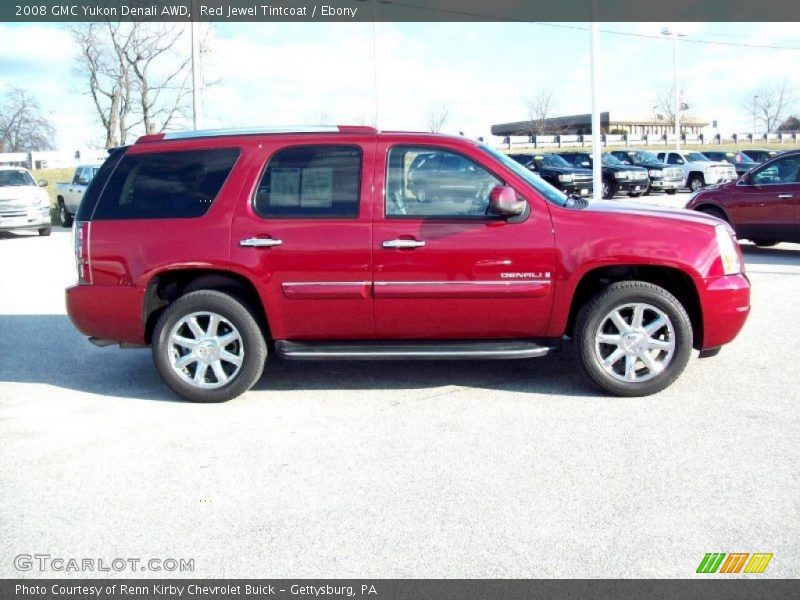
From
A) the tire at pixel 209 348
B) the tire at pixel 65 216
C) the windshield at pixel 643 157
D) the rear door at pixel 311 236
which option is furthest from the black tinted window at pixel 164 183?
the windshield at pixel 643 157

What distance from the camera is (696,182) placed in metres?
31.5


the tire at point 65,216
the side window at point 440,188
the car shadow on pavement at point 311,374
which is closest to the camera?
the side window at point 440,188

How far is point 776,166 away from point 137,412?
435 inches

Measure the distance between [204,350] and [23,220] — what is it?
691 inches

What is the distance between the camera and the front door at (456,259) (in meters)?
5.84

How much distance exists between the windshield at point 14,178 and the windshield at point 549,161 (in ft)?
52.5

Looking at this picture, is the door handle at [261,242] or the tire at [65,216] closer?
the door handle at [261,242]

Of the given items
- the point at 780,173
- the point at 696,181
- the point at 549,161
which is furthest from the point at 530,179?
the point at 696,181

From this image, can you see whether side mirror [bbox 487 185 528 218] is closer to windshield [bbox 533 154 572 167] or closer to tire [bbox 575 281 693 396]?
tire [bbox 575 281 693 396]

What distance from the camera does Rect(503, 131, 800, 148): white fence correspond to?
65.6 meters

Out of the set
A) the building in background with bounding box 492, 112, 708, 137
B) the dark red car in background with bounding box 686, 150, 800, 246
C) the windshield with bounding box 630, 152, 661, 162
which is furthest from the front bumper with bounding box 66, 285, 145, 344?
the building in background with bounding box 492, 112, 708, 137

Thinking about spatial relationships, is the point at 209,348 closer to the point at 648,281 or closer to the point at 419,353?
the point at 419,353

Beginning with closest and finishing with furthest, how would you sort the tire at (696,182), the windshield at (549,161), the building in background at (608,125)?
the windshield at (549,161) < the tire at (696,182) < the building in background at (608,125)
